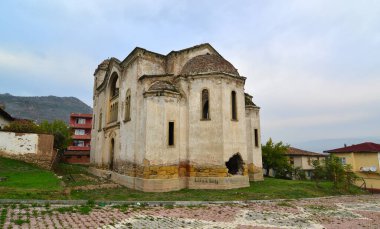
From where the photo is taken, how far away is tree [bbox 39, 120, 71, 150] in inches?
1473

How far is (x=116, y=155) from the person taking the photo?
21000 millimetres

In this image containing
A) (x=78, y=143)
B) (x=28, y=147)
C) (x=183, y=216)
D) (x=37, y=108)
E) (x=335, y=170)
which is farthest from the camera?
(x=37, y=108)

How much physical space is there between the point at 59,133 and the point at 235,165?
30577 mm

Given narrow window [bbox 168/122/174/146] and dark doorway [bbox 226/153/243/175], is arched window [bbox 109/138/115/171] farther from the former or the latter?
dark doorway [bbox 226/153/243/175]

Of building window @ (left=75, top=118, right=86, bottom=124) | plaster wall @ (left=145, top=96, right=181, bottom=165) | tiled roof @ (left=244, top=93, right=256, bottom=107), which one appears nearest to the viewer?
plaster wall @ (left=145, top=96, right=181, bottom=165)

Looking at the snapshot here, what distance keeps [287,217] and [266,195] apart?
460 cm

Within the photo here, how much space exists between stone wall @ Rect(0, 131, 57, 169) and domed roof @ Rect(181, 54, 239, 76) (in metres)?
14.3

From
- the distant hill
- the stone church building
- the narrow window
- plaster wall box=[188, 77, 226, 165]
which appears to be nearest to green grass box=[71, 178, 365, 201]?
the stone church building

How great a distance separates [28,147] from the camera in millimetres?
21828

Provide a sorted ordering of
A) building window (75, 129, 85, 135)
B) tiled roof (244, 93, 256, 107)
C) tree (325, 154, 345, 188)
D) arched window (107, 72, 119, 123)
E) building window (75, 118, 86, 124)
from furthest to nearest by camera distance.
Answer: building window (75, 118, 86, 124)
building window (75, 129, 85, 135)
arched window (107, 72, 119, 123)
tiled roof (244, 93, 256, 107)
tree (325, 154, 345, 188)

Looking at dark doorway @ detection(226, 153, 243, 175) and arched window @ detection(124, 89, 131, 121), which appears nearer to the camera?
dark doorway @ detection(226, 153, 243, 175)

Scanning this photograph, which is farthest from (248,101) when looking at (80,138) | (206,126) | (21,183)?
(80,138)

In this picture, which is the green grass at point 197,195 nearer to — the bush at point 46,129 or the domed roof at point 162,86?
the domed roof at point 162,86

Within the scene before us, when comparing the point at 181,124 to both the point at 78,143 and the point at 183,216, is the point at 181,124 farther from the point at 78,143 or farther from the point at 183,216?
the point at 78,143
